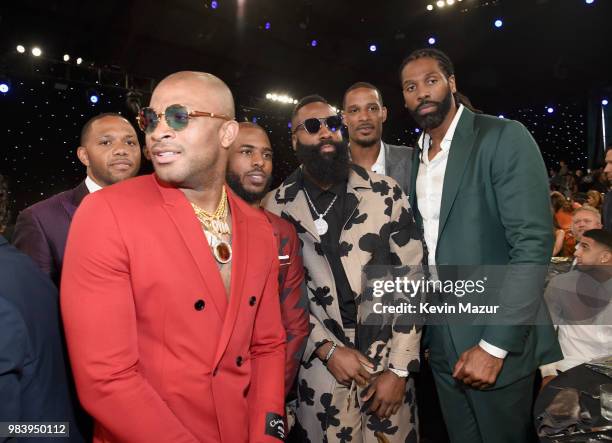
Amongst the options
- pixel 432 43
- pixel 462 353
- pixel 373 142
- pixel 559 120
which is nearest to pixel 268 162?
pixel 373 142

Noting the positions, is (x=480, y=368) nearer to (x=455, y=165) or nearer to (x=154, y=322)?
(x=455, y=165)

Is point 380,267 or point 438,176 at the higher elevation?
point 438,176

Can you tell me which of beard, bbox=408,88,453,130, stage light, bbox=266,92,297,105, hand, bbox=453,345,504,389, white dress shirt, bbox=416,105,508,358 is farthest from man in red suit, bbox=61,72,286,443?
stage light, bbox=266,92,297,105

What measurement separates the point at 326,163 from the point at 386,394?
132cm

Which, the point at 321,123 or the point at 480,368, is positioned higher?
the point at 321,123

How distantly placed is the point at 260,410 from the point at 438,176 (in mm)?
1528

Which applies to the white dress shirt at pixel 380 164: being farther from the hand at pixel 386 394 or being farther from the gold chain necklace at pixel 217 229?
the gold chain necklace at pixel 217 229

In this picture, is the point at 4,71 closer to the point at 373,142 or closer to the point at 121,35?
the point at 121,35

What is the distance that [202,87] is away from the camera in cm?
168

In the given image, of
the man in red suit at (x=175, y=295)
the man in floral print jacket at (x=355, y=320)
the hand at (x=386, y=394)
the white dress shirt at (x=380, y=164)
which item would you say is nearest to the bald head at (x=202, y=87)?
the man in red suit at (x=175, y=295)

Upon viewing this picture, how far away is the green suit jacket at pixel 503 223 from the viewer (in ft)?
6.93

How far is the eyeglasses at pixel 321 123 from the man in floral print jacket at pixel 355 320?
31cm

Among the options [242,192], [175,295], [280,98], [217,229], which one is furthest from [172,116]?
[280,98]

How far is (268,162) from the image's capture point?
315cm
